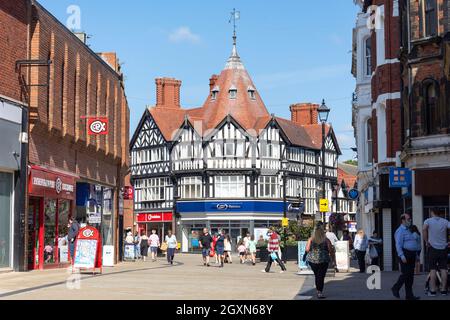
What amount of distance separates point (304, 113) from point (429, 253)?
71.9 m

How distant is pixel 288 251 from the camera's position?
44.6 m

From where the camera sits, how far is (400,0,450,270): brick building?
27391 mm

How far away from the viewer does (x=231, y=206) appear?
74.0m

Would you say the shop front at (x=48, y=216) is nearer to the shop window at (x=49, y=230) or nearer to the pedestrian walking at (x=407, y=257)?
the shop window at (x=49, y=230)

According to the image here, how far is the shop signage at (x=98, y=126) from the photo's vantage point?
3130 centimetres

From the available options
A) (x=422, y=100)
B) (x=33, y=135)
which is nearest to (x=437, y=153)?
(x=422, y=100)

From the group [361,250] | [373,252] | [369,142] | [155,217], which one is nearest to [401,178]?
[373,252]

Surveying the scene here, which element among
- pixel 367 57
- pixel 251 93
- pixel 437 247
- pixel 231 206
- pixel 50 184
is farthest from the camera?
pixel 251 93

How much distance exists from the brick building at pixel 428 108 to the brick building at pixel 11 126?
43.0ft

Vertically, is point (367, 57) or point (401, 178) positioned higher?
point (367, 57)

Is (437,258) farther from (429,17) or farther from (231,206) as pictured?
(231,206)

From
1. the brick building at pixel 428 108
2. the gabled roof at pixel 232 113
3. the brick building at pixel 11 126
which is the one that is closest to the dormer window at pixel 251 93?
the gabled roof at pixel 232 113
